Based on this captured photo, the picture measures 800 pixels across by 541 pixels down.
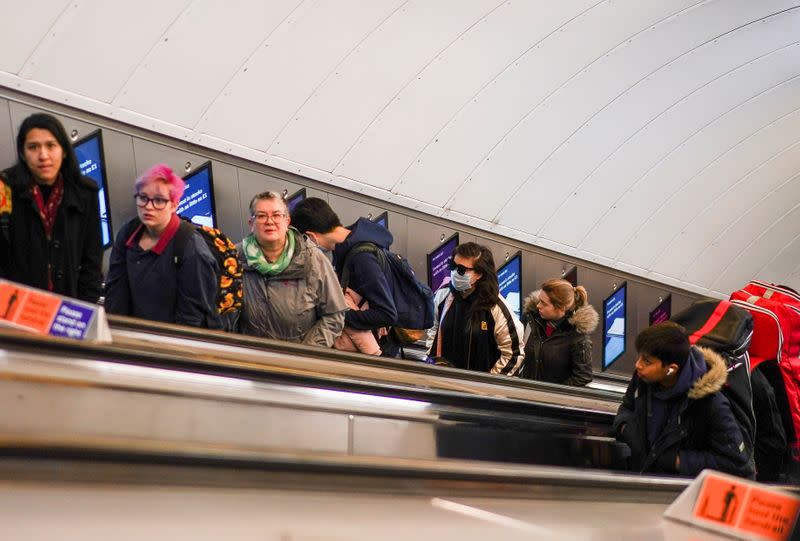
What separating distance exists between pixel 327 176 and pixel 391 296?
15.9ft

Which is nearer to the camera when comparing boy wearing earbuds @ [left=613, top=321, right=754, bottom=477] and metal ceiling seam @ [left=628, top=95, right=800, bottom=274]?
boy wearing earbuds @ [left=613, top=321, right=754, bottom=477]

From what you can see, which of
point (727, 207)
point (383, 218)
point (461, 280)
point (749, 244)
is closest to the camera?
point (461, 280)

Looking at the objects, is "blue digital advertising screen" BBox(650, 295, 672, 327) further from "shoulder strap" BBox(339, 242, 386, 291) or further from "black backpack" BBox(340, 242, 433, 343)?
"shoulder strap" BBox(339, 242, 386, 291)

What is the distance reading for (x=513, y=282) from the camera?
1609 cm

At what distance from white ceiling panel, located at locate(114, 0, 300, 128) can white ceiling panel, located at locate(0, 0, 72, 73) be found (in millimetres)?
1062

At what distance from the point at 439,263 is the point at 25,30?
6.97 metres

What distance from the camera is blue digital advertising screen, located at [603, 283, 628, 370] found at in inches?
731

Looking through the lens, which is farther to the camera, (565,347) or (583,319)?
(565,347)

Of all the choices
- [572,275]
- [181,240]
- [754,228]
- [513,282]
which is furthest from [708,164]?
[181,240]

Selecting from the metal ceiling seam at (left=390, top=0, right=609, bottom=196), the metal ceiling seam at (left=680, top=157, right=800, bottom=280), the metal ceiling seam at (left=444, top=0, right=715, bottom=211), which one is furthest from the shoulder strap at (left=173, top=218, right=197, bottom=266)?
the metal ceiling seam at (left=680, top=157, right=800, bottom=280)

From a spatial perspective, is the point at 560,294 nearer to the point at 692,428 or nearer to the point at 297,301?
the point at 297,301

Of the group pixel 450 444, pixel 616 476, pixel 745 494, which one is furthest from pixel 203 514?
pixel 450 444

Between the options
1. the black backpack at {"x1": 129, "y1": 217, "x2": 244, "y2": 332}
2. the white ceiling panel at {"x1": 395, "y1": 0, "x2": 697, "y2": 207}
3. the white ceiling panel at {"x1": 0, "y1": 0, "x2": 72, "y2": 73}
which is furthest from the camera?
the white ceiling panel at {"x1": 395, "y1": 0, "x2": 697, "y2": 207}

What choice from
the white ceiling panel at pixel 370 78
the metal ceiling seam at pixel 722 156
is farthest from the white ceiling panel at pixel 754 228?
the white ceiling panel at pixel 370 78
